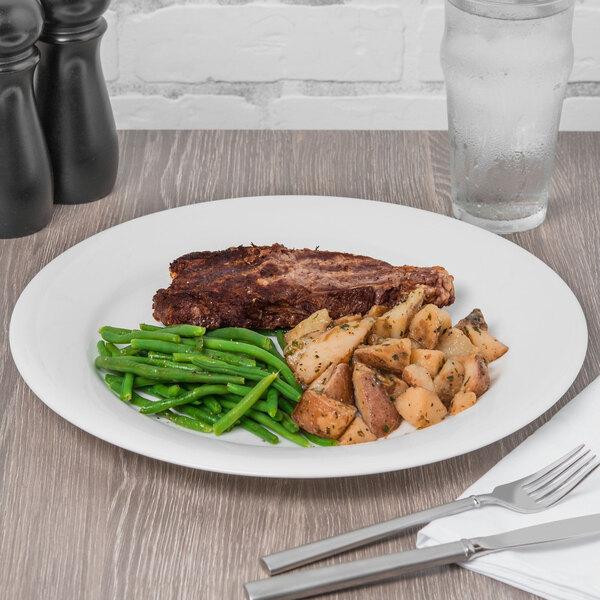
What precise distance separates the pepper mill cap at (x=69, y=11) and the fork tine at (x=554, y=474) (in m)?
1.50

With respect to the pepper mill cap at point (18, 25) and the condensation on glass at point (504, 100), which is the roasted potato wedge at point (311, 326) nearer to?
the condensation on glass at point (504, 100)

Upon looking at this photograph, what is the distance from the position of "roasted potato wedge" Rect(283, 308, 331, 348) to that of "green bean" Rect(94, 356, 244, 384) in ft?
0.70

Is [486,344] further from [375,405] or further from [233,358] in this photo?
[233,358]

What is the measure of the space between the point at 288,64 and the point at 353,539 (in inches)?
99.0

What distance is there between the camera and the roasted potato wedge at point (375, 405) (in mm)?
1473

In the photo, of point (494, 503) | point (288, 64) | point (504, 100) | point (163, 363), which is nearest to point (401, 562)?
point (494, 503)

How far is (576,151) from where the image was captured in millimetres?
2699

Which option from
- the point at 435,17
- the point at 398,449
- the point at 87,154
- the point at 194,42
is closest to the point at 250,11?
the point at 194,42

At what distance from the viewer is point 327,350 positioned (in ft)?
5.24

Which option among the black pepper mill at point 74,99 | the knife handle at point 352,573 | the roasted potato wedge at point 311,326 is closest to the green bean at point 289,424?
the roasted potato wedge at point 311,326

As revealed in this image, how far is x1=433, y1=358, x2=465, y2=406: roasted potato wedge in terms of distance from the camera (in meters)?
1.54

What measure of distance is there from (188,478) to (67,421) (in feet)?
0.90

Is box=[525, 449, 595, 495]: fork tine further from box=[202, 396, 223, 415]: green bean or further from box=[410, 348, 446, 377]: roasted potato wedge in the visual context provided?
box=[202, 396, 223, 415]: green bean

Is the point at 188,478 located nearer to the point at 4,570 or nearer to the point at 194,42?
the point at 4,570
